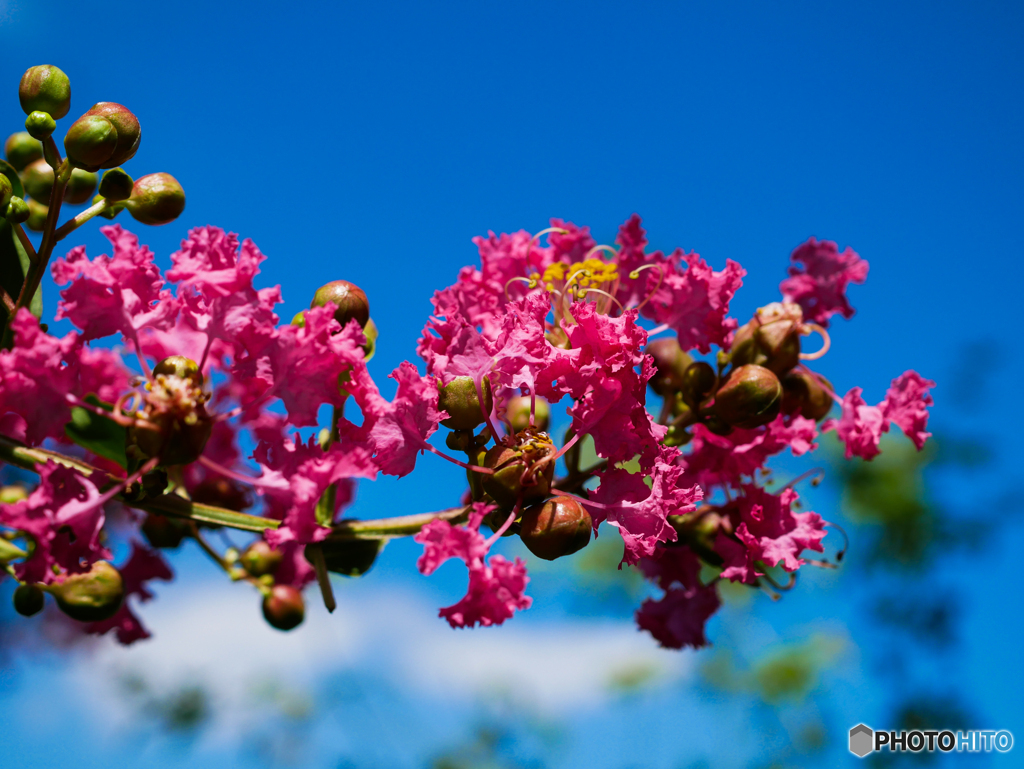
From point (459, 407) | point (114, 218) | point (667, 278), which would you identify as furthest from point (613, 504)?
point (114, 218)

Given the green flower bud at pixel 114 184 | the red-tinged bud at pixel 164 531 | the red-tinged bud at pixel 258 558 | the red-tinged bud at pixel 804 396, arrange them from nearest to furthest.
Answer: the green flower bud at pixel 114 184, the red-tinged bud at pixel 804 396, the red-tinged bud at pixel 164 531, the red-tinged bud at pixel 258 558

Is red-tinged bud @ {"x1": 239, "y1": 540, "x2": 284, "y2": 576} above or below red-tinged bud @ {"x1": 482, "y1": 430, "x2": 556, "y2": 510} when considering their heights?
above

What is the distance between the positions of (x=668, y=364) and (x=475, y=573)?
2.32ft

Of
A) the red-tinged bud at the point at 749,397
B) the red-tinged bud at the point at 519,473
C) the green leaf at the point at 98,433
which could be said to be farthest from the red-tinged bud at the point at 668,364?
the green leaf at the point at 98,433

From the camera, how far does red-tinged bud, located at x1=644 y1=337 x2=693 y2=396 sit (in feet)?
5.68

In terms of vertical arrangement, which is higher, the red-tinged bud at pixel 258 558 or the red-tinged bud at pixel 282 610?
the red-tinged bud at pixel 258 558

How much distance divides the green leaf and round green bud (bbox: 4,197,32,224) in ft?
1.17

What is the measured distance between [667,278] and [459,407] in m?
0.63

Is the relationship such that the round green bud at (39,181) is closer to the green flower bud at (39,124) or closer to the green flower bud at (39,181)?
the green flower bud at (39,181)

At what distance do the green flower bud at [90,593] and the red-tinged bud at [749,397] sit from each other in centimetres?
119

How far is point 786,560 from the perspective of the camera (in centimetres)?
162

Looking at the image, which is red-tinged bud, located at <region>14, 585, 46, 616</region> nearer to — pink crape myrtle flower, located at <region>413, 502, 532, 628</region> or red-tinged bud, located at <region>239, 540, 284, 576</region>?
red-tinged bud, located at <region>239, 540, 284, 576</region>

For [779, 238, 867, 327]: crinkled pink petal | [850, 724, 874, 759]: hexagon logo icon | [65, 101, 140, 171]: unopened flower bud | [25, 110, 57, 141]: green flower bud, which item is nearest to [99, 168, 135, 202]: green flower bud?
[65, 101, 140, 171]: unopened flower bud

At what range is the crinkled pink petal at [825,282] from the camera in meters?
2.09
